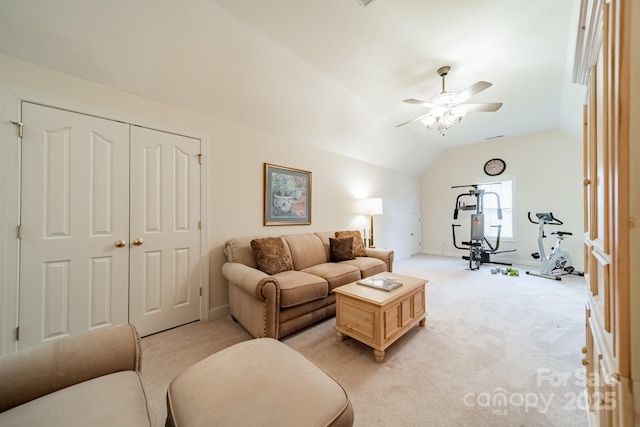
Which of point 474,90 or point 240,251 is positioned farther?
point 240,251

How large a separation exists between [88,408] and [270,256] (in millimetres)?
1824

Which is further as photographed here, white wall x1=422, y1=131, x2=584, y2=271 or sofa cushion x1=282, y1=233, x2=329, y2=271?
white wall x1=422, y1=131, x2=584, y2=271

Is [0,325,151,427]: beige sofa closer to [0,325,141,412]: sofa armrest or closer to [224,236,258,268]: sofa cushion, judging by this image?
[0,325,141,412]: sofa armrest

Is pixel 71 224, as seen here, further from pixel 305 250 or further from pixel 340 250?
pixel 340 250

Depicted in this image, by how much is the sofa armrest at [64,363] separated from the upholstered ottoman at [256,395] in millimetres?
315

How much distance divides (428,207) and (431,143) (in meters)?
1.97

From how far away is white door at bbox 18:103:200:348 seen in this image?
1.72 meters

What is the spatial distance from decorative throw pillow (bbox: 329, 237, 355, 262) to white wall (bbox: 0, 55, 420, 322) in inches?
22.4

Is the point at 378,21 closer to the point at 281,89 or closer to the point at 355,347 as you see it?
the point at 281,89

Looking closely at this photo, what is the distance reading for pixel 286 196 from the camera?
3.37m

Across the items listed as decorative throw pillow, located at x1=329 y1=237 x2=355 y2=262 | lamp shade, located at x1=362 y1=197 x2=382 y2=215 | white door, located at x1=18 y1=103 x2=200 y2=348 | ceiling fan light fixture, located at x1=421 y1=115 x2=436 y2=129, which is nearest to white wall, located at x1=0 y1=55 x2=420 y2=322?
white door, located at x1=18 y1=103 x2=200 y2=348

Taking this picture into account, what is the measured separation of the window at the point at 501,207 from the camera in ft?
17.6

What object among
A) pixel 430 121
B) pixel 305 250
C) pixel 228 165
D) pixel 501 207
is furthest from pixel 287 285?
pixel 501 207

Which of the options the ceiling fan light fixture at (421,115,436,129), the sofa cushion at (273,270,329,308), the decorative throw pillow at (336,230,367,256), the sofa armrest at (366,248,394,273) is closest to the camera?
the sofa cushion at (273,270,329,308)
